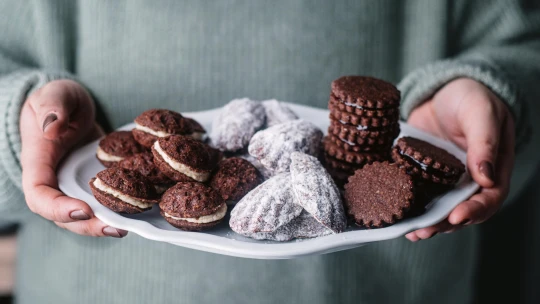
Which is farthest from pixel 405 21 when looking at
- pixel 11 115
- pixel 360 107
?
pixel 11 115

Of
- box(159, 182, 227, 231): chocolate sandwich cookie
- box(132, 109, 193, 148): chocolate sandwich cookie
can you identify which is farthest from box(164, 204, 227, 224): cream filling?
box(132, 109, 193, 148): chocolate sandwich cookie

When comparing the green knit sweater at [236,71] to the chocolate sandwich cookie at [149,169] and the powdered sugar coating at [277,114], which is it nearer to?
the powdered sugar coating at [277,114]

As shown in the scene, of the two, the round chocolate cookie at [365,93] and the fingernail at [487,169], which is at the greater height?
the round chocolate cookie at [365,93]

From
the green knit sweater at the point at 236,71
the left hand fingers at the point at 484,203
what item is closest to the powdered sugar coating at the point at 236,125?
the green knit sweater at the point at 236,71

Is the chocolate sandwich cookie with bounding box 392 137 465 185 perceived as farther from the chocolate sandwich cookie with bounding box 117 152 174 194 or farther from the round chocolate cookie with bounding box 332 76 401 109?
the chocolate sandwich cookie with bounding box 117 152 174 194

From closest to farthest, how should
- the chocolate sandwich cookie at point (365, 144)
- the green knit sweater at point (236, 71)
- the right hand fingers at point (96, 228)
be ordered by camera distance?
the right hand fingers at point (96, 228) < the chocolate sandwich cookie at point (365, 144) < the green knit sweater at point (236, 71)

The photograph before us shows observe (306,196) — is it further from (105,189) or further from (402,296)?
(402,296)
